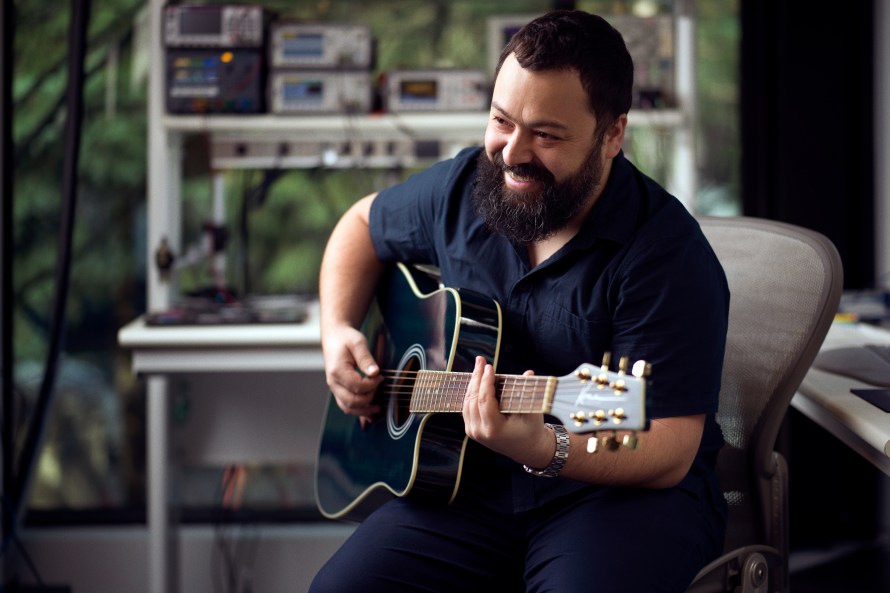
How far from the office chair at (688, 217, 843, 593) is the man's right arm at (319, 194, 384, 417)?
0.58 meters

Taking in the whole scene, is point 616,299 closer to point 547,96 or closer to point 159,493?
point 547,96

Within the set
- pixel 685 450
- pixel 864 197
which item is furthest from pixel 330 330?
pixel 864 197

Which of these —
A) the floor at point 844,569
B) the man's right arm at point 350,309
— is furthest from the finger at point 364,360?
the floor at point 844,569

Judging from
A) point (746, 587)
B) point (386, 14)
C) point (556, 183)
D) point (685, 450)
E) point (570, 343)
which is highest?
point (386, 14)

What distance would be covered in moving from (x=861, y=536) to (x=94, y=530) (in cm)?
218

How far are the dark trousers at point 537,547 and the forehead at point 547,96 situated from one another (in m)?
0.53

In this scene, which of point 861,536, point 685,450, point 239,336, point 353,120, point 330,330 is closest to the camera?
point 685,450

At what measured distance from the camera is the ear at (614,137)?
4.80 feet

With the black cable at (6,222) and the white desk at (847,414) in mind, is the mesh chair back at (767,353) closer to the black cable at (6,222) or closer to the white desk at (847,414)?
the white desk at (847,414)

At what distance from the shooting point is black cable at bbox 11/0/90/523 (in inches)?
93.3

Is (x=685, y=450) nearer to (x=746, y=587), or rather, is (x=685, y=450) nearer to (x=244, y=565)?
(x=746, y=587)

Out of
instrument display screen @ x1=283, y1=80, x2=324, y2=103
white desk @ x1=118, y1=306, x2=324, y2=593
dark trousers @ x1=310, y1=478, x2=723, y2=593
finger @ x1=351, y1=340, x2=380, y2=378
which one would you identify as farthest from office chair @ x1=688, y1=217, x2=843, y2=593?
instrument display screen @ x1=283, y1=80, x2=324, y2=103

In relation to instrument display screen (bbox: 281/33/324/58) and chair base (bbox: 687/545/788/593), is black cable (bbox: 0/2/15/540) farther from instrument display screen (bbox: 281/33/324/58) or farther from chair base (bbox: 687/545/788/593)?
chair base (bbox: 687/545/788/593)

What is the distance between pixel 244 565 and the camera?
2.90m
